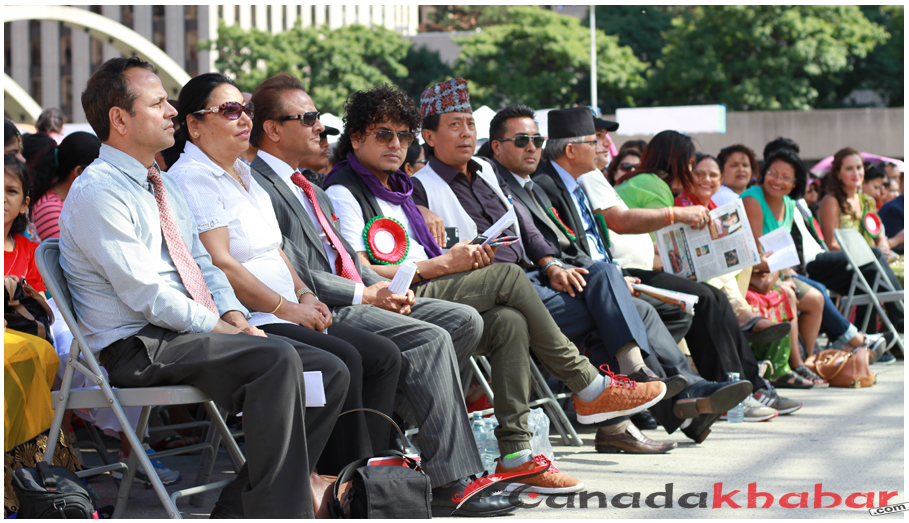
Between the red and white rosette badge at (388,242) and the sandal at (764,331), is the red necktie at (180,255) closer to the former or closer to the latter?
the red and white rosette badge at (388,242)

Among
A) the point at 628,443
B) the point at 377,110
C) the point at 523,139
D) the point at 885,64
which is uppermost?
the point at 885,64

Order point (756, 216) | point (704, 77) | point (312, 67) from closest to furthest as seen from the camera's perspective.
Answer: point (756, 216) → point (704, 77) → point (312, 67)

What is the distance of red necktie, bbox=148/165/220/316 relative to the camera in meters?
3.17

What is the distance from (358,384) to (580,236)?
7.51ft

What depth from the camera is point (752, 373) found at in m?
5.51

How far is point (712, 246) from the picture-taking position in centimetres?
562

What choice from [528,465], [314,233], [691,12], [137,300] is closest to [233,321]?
[137,300]

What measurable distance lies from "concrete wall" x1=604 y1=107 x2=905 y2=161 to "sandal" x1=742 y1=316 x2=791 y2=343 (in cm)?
2689

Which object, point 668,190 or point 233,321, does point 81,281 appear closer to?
point 233,321

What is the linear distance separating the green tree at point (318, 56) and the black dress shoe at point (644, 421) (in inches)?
1443

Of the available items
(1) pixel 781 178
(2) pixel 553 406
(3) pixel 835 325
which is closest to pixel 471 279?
(2) pixel 553 406

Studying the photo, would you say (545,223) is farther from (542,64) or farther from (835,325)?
(542,64)

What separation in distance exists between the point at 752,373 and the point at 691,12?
42.7m

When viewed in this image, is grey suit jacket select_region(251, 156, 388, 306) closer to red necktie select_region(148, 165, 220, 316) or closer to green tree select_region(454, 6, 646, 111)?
red necktie select_region(148, 165, 220, 316)
